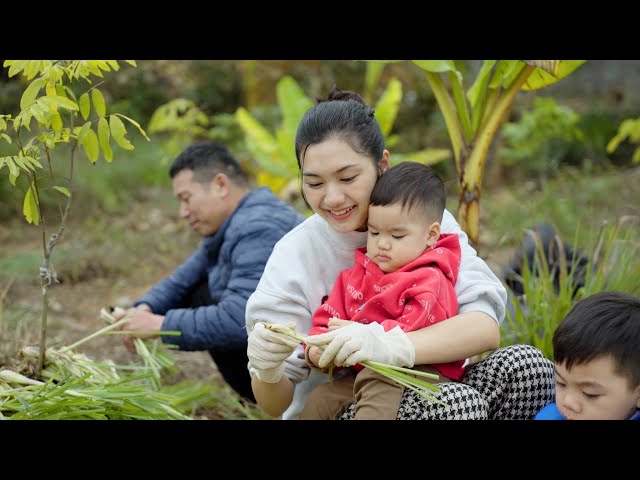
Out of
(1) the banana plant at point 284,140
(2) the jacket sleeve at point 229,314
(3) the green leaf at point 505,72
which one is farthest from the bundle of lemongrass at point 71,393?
(1) the banana plant at point 284,140

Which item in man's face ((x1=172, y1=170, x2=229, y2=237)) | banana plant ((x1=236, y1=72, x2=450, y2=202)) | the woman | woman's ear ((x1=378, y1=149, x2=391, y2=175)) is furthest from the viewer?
banana plant ((x1=236, y1=72, x2=450, y2=202))

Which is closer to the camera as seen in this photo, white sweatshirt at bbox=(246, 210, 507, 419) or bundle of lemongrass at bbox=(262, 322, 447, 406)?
bundle of lemongrass at bbox=(262, 322, 447, 406)

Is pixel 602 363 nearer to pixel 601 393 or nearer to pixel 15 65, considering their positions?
→ pixel 601 393

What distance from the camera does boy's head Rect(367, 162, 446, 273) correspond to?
200cm

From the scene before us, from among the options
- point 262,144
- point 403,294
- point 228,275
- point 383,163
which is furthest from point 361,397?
point 262,144

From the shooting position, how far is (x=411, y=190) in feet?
6.56

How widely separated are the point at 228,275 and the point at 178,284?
15.7 inches

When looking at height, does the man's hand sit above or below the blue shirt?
above

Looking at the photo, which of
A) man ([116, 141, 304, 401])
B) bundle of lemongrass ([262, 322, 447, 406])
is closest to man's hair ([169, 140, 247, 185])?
man ([116, 141, 304, 401])

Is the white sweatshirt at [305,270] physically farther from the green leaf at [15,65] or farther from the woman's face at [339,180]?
the green leaf at [15,65]

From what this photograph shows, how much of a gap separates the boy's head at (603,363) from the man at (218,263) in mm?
1251

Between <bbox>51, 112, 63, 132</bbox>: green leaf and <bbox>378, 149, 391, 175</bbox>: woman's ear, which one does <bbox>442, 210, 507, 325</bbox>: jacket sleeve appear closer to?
<bbox>378, 149, 391, 175</bbox>: woman's ear
